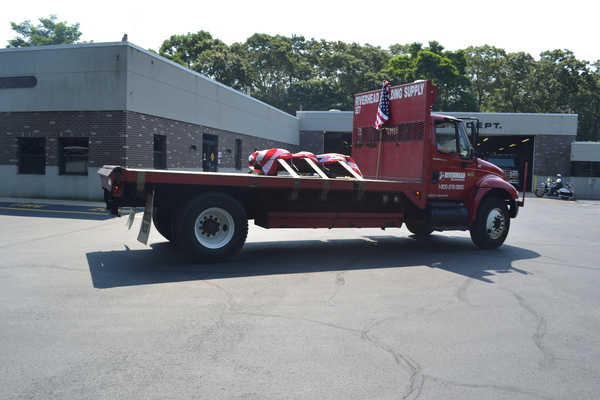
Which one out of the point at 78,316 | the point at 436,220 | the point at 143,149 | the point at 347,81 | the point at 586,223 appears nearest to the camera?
the point at 78,316

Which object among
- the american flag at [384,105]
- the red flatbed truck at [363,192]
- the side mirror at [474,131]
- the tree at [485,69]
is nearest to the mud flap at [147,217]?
the red flatbed truck at [363,192]

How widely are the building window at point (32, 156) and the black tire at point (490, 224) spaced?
16.3m

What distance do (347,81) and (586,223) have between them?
4859cm

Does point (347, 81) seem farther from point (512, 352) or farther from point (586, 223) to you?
point (512, 352)

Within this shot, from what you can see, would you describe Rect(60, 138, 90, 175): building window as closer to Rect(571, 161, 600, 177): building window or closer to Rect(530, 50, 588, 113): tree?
Rect(571, 161, 600, 177): building window

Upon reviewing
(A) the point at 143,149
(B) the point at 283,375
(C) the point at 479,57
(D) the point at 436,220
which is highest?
(C) the point at 479,57

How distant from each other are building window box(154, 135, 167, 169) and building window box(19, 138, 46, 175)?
13.7ft

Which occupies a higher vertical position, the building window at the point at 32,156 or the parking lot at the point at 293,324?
the building window at the point at 32,156

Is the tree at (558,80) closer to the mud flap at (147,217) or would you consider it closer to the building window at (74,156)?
the building window at (74,156)

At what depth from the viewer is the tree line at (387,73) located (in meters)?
54.1

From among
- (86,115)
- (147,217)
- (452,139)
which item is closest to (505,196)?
(452,139)

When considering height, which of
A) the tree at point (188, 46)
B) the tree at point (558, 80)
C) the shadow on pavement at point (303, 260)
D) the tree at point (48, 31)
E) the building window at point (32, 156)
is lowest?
the shadow on pavement at point (303, 260)

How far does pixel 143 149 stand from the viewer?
745 inches

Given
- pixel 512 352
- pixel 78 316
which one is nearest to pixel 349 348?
pixel 512 352
